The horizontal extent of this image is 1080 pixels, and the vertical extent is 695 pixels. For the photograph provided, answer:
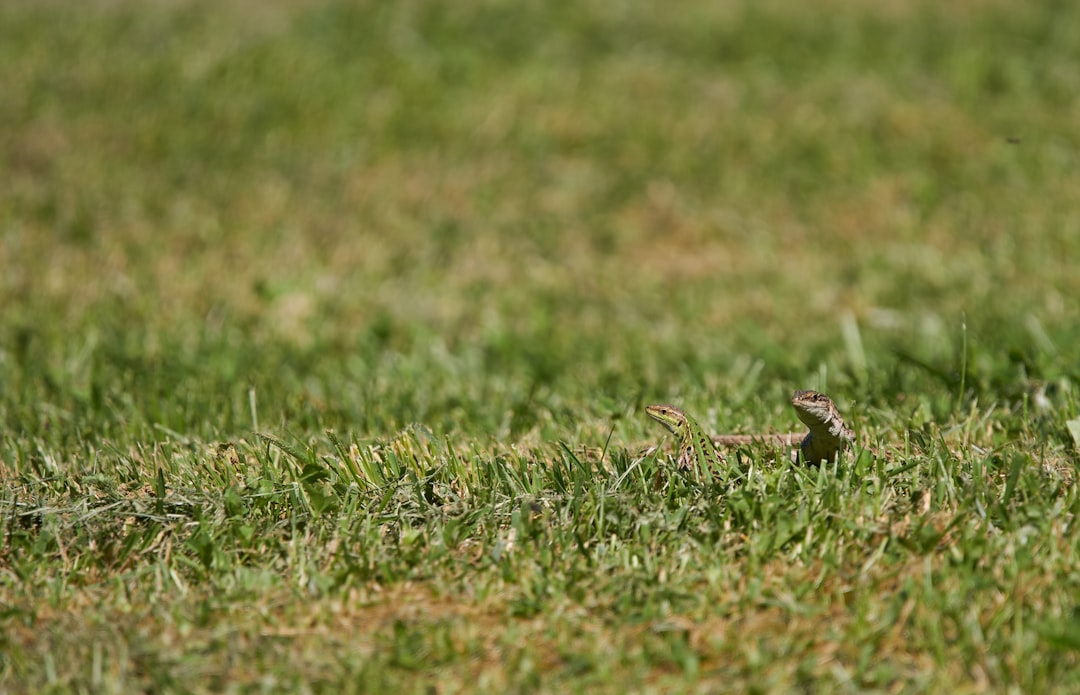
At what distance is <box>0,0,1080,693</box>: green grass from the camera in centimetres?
320

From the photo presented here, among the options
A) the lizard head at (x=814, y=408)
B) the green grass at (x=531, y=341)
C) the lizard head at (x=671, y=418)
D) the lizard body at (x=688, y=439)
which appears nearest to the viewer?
Result: the green grass at (x=531, y=341)

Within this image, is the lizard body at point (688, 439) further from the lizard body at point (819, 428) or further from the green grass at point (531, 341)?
the lizard body at point (819, 428)

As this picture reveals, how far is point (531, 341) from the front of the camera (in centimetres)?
671

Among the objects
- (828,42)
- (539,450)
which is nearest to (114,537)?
(539,450)

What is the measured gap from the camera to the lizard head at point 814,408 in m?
3.72

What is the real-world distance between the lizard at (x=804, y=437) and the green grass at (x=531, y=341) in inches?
4.3

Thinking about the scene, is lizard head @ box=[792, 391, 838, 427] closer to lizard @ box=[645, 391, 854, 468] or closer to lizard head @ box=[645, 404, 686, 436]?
lizard @ box=[645, 391, 854, 468]

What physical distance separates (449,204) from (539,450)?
4.45m

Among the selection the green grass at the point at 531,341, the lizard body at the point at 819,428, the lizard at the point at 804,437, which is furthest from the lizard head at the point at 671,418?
the lizard body at the point at 819,428

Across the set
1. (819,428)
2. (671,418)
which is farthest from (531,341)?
(819,428)

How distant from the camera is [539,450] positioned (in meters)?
4.16

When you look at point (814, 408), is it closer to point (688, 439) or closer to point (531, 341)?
point (688, 439)

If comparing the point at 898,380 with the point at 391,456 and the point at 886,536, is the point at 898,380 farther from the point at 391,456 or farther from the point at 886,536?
the point at 391,456

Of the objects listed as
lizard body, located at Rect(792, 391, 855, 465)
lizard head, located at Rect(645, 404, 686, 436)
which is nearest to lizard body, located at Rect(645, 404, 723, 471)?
lizard head, located at Rect(645, 404, 686, 436)
